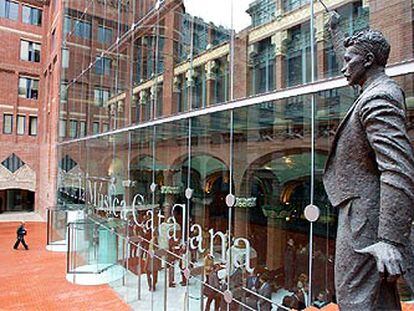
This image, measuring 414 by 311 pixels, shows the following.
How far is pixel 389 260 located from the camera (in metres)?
1.61

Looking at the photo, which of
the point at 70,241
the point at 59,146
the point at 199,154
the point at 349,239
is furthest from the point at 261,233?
the point at 59,146

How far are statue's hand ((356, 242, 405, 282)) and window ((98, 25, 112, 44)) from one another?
40.2ft

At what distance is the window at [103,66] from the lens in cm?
1250

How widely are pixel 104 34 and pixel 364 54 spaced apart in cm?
1263

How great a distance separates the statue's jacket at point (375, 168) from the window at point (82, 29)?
14.9 meters

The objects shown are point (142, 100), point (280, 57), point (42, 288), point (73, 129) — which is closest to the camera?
→ point (280, 57)

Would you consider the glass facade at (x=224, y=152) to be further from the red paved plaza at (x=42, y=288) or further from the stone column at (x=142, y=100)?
the red paved plaza at (x=42, y=288)

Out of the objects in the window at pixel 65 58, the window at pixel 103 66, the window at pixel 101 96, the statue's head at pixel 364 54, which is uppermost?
the window at pixel 65 58

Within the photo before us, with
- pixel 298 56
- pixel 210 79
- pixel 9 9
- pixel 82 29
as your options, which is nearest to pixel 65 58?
pixel 82 29

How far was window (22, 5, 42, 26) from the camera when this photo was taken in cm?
2433

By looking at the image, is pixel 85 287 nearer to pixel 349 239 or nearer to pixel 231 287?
pixel 231 287

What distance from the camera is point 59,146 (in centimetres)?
1983

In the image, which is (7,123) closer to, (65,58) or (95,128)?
(65,58)

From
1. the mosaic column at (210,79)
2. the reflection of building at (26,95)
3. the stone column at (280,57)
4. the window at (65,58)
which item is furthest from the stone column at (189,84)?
the reflection of building at (26,95)
